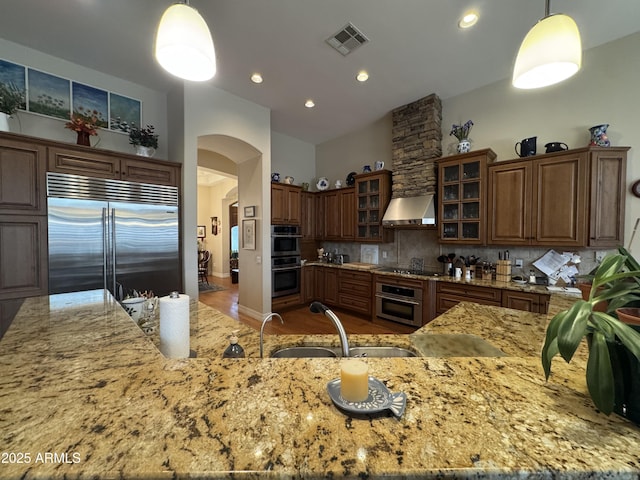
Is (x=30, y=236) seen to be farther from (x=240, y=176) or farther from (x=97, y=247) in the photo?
(x=240, y=176)

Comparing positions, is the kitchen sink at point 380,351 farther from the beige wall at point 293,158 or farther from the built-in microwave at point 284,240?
the beige wall at point 293,158

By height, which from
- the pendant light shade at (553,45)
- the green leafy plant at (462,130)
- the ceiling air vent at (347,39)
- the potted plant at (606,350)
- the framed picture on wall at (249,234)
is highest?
the ceiling air vent at (347,39)

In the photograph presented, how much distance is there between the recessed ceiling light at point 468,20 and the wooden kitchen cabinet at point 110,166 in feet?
11.9

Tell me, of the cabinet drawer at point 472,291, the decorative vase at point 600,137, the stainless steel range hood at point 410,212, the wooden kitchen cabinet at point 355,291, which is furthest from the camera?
the wooden kitchen cabinet at point 355,291

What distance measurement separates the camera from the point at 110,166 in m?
2.93

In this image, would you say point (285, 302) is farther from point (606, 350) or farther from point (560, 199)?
point (606, 350)

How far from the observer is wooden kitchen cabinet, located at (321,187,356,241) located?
4.97 m

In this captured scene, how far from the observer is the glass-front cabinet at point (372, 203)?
4461 millimetres

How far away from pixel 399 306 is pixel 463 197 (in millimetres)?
1843

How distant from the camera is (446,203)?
12.0ft

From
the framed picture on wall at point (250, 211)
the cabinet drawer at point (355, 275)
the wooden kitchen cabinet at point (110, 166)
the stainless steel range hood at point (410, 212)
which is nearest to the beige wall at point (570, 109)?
the stainless steel range hood at point (410, 212)

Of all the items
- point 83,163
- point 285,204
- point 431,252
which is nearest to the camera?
point 83,163

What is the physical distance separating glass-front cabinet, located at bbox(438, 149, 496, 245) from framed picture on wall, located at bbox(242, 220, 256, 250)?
3.03 metres

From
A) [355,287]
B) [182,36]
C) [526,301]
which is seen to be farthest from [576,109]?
[182,36]
